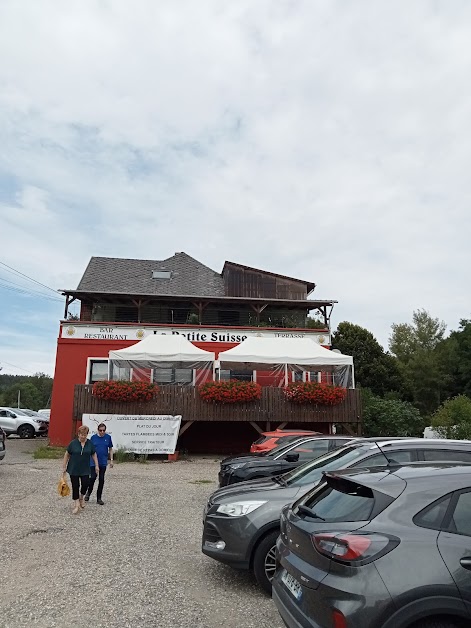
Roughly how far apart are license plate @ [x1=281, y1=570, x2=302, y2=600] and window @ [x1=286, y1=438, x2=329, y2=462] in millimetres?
5773

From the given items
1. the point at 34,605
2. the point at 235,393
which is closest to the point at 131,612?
the point at 34,605

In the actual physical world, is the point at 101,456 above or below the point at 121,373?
below

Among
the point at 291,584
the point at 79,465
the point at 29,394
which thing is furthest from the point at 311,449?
the point at 29,394

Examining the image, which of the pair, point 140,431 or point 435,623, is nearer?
point 435,623

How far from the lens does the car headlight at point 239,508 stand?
5590 millimetres

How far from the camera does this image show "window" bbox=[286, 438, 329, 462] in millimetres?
9641

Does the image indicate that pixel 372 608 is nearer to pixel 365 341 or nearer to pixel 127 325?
pixel 127 325

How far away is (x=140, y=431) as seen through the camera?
18.7 m

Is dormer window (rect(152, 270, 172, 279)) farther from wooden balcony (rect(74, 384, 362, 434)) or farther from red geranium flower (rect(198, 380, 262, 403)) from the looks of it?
red geranium flower (rect(198, 380, 262, 403))

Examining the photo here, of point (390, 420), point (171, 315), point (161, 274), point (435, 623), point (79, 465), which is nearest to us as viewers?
point (435, 623)

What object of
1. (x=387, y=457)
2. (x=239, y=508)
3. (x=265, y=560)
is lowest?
(x=265, y=560)

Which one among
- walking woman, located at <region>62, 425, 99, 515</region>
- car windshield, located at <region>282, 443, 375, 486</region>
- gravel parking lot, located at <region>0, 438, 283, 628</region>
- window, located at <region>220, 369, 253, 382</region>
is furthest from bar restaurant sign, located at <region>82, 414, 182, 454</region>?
car windshield, located at <region>282, 443, 375, 486</region>

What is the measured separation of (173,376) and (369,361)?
817 inches

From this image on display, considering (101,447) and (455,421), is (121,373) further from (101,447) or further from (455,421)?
(455,421)
